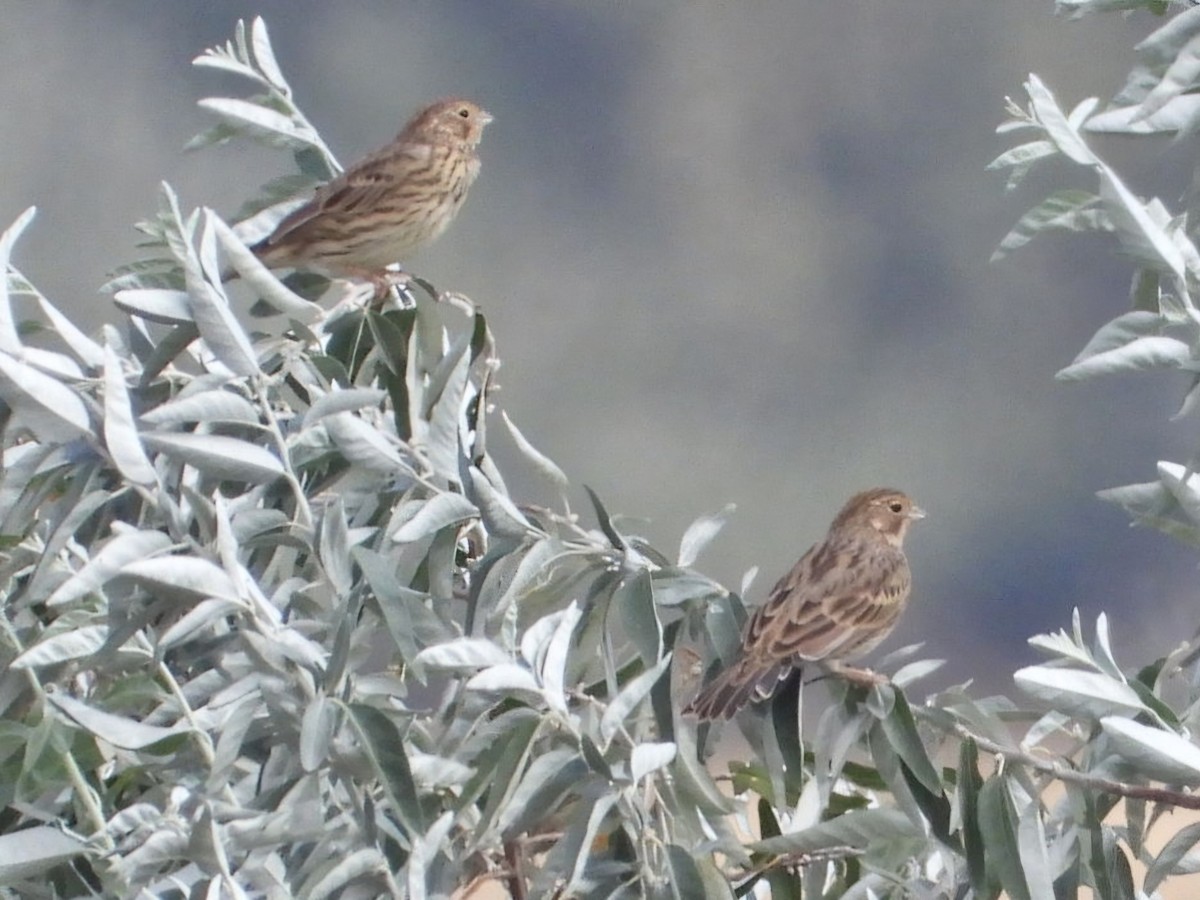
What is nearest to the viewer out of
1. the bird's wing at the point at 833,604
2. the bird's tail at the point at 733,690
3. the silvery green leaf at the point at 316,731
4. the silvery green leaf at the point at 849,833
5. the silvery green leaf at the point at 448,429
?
the silvery green leaf at the point at 316,731

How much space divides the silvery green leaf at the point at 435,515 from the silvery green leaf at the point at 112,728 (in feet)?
0.95

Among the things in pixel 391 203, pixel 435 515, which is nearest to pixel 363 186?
pixel 391 203

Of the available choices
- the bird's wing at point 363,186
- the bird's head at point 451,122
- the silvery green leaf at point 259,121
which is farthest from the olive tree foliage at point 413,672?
the bird's head at point 451,122

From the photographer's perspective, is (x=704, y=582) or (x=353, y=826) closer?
(x=353, y=826)

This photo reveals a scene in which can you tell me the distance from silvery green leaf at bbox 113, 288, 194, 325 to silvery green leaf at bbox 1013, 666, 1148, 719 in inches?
35.6

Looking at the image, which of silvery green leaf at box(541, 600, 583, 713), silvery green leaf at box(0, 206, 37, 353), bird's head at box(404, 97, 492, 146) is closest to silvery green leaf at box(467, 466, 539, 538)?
silvery green leaf at box(541, 600, 583, 713)

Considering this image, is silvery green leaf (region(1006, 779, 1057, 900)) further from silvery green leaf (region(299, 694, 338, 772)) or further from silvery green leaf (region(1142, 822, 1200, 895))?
silvery green leaf (region(299, 694, 338, 772))

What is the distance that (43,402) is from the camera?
1.54 metres

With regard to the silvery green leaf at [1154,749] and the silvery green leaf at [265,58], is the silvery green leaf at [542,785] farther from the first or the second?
the silvery green leaf at [265,58]

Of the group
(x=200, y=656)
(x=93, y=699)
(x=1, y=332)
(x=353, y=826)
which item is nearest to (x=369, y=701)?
(x=353, y=826)

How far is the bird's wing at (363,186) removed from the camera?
9.28 ft

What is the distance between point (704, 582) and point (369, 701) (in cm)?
43

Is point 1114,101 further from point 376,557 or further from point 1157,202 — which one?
point 376,557

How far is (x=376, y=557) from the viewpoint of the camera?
1.53 metres
